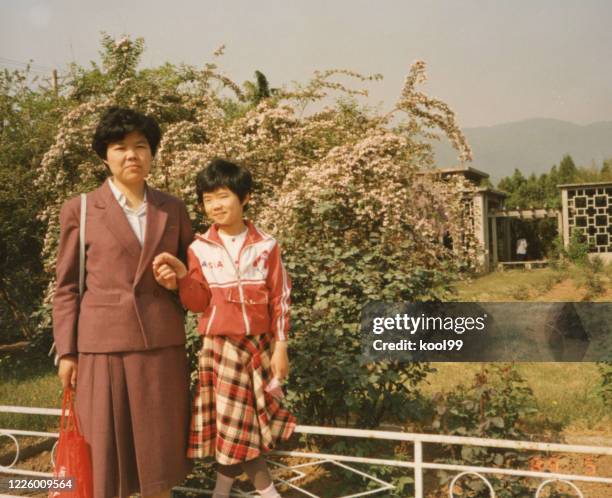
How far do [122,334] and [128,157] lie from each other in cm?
67

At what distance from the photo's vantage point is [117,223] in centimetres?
222

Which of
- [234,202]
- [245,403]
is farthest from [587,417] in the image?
[234,202]

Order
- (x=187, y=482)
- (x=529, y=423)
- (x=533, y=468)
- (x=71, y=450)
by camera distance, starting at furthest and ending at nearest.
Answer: (x=529, y=423) → (x=533, y=468) → (x=187, y=482) → (x=71, y=450)

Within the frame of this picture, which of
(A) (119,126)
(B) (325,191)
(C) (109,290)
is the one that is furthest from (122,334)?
(B) (325,191)

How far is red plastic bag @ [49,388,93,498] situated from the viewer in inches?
83.4

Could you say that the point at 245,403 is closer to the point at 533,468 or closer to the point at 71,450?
the point at 71,450

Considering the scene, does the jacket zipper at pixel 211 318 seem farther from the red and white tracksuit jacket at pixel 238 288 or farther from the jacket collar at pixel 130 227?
the jacket collar at pixel 130 227

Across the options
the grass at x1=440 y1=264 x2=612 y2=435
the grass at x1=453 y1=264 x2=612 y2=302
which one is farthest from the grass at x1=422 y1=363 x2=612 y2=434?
the grass at x1=453 y1=264 x2=612 y2=302

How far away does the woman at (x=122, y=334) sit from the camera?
215cm

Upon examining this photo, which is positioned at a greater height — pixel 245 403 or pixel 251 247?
pixel 251 247

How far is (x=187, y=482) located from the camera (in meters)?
3.17

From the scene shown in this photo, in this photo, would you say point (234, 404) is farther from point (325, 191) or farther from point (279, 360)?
point (325, 191)

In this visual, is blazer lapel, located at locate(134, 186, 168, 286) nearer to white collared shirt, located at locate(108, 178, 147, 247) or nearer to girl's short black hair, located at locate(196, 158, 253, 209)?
white collared shirt, located at locate(108, 178, 147, 247)

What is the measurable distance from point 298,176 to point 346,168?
44 centimetres
